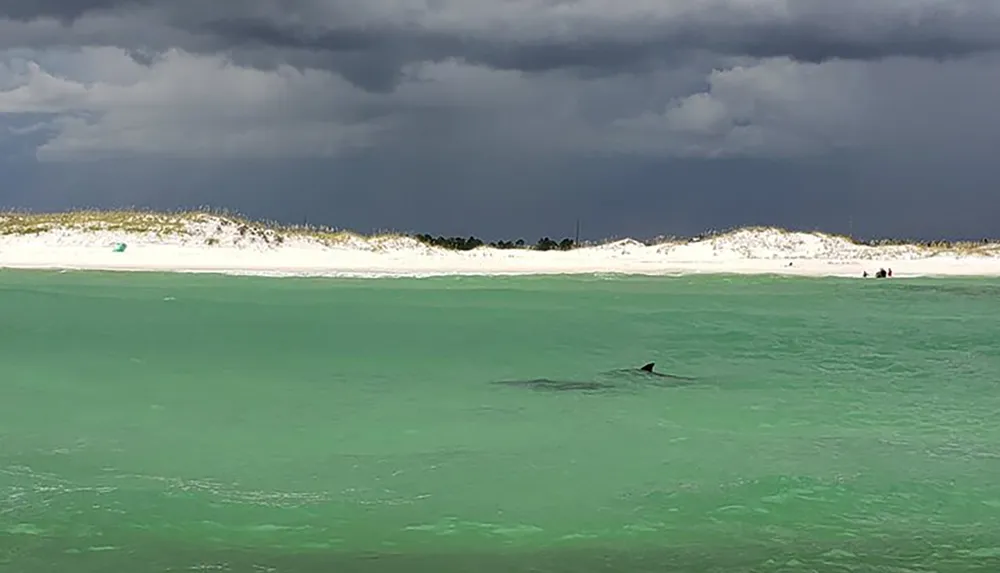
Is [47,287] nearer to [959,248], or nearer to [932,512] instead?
[932,512]

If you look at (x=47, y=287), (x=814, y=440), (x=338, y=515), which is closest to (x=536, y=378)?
(x=814, y=440)

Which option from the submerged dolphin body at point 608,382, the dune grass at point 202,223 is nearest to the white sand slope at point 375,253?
the dune grass at point 202,223

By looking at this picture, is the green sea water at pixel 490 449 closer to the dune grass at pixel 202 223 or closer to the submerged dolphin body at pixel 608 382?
the submerged dolphin body at pixel 608 382

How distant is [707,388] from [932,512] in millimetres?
6919

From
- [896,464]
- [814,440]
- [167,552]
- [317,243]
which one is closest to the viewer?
[167,552]

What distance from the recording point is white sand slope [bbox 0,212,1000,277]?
4912 cm

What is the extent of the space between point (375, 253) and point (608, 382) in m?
39.9

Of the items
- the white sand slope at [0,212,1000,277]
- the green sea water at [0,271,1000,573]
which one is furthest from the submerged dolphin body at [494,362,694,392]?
the white sand slope at [0,212,1000,277]

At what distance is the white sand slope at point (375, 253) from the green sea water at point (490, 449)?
24.8 m

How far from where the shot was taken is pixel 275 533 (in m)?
8.48

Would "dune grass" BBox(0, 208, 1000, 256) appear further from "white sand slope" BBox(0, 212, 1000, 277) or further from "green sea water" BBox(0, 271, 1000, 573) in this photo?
"green sea water" BBox(0, 271, 1000, 573)

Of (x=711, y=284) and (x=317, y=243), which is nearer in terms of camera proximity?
(x=711, y=284)

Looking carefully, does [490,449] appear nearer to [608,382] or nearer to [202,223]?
[608,382]

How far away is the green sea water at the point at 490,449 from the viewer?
8195mm
